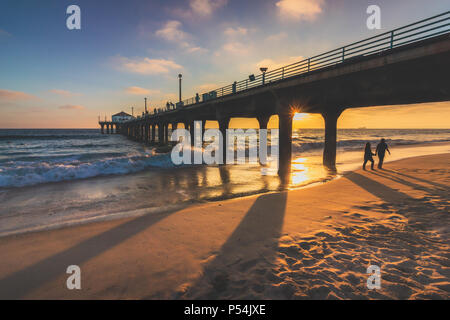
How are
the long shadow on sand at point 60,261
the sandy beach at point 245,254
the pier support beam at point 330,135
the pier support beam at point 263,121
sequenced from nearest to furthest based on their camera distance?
the sandy beach at point 245,254, the long shadow on sand at point 60,261, the pier support beam at point 330,135, the pier support beam at point 263,121

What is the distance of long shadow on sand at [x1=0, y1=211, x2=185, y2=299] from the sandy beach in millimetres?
20

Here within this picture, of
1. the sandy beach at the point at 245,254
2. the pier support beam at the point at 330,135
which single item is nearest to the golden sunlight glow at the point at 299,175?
the pier support beam at the point at 330,135

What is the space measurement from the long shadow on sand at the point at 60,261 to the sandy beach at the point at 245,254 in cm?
2

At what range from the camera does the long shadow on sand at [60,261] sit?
3537mm

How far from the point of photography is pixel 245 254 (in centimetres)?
431

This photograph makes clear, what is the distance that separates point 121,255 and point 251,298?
9.03 feet

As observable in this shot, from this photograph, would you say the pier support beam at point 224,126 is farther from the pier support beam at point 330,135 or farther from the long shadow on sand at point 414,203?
the long shadow on sand at point 414,203

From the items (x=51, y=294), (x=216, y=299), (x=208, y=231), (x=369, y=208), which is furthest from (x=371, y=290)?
(x=51, y=294)

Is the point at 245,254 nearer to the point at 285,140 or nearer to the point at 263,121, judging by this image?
the point at 285,140

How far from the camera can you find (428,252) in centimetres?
416

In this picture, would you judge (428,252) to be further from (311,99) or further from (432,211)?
(311,99)

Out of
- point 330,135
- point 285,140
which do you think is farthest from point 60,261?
point 330,135

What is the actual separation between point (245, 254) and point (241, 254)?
3.1 inches

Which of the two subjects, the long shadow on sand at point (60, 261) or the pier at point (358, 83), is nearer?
the long shadow on sand at point (60, 261)
